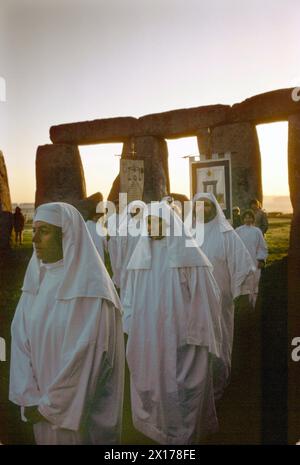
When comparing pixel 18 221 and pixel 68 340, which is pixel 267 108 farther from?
pixel 68 340

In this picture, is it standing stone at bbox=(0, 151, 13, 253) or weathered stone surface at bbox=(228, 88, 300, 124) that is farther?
weathered stone surface at bbox=(228, 88, 300, 124)

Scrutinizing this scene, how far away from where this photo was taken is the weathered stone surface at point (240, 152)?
5.08 m

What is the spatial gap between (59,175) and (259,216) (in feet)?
5.57

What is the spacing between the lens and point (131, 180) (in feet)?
16.2

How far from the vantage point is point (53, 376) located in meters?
3.43

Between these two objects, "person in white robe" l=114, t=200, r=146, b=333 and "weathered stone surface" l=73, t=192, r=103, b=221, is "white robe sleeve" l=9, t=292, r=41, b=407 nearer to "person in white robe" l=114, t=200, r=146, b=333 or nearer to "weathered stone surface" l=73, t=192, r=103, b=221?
"person in white robe" l=114, t=200, r=146, b=333

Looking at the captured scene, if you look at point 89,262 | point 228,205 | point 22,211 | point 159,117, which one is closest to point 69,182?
point 22,211

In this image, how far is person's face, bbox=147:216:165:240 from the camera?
4.37 meters

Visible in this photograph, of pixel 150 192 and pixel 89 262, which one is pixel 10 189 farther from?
pixel 89 262

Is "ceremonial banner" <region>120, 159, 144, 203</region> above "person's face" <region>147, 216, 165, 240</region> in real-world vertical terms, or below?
above

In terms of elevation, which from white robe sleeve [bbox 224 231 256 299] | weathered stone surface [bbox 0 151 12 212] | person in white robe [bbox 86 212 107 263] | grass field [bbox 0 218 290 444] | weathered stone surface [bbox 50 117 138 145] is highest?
weathered stone surface [bbox 50 117 138 145]
